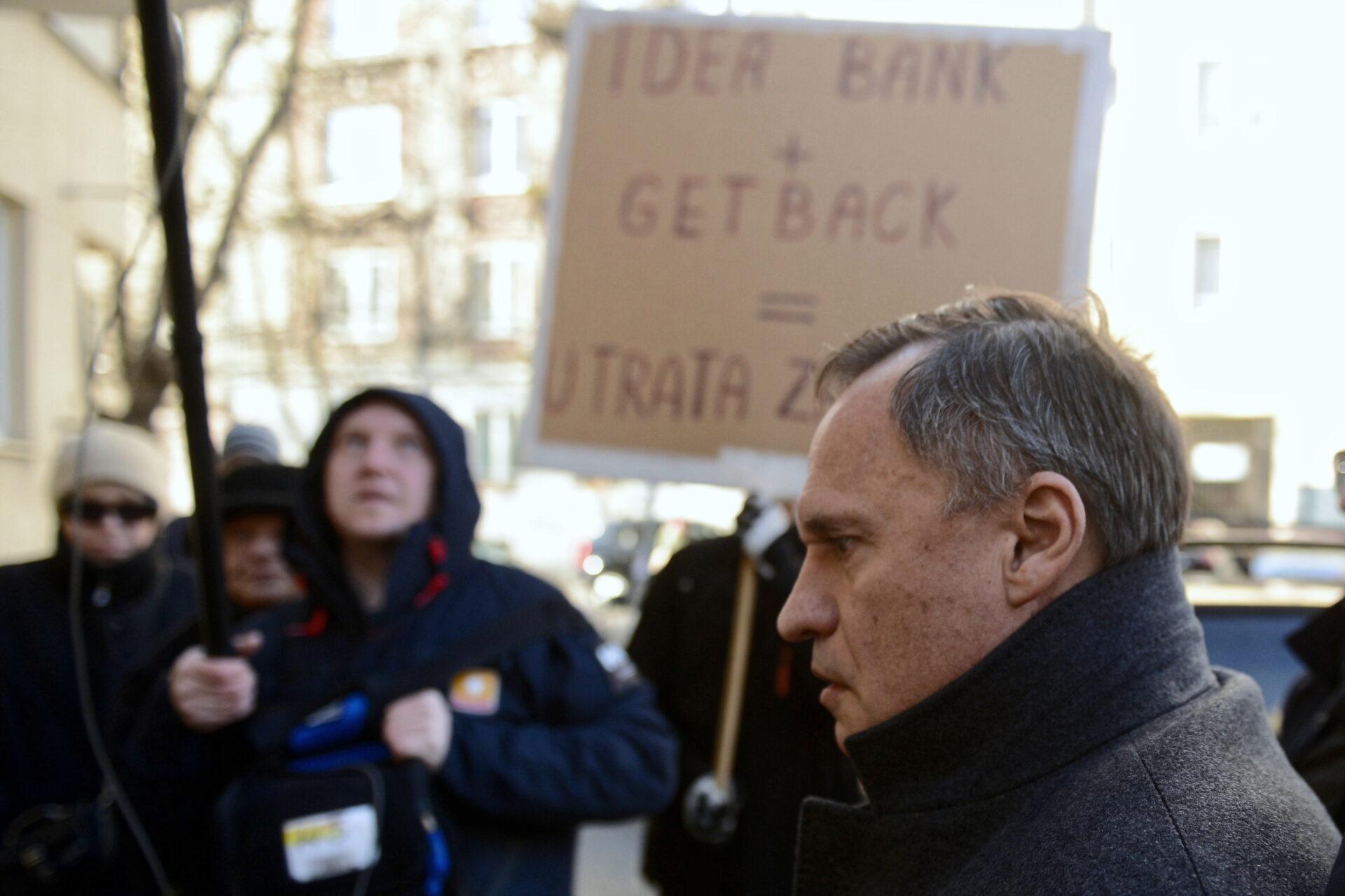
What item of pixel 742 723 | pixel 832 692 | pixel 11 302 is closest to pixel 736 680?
pixel 742 723

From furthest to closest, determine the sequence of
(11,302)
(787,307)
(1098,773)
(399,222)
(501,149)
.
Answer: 1. (501,149)
2. (399,222)
3. (11,302)
4. (787,307)
5. (1098,773)

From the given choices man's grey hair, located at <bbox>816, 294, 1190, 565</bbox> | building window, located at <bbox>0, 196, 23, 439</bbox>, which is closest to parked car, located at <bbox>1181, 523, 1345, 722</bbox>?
man's grey hair, located at <bbox>816, 294, 1190, 565</bbox>

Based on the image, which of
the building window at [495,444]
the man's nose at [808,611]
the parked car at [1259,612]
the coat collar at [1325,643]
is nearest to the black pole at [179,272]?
the man's nose at [808,611]

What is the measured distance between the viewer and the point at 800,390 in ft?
10.2

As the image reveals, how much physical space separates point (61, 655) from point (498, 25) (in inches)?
887

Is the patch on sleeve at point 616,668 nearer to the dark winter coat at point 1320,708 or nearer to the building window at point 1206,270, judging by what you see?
the dark winter coat at point 1320,708

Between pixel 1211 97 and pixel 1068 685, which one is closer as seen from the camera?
pixel 1068 685

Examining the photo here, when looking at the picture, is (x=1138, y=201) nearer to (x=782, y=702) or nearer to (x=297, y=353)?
(x=297, y=353)

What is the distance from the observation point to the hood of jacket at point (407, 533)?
2.58 m

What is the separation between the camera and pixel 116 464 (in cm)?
336

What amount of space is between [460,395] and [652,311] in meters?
25.3

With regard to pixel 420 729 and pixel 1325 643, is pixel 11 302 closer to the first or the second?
pixel 420 729

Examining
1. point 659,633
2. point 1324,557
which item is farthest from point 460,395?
point 659,633

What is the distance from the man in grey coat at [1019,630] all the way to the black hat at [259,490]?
254 centimetres
